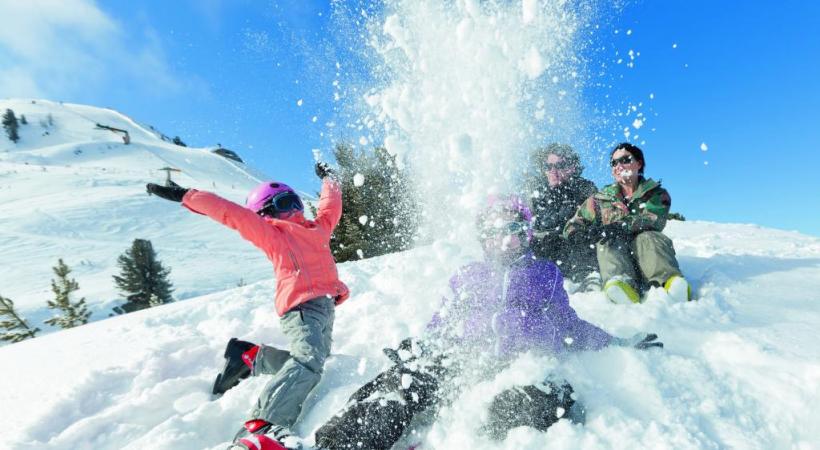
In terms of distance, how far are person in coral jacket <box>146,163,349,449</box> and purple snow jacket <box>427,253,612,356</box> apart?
0.95 metres

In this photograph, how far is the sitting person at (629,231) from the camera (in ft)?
13.5

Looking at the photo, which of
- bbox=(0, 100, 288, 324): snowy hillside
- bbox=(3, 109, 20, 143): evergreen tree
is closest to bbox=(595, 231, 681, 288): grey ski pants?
bbox=(0, 100, 288, 324): snowy hillside

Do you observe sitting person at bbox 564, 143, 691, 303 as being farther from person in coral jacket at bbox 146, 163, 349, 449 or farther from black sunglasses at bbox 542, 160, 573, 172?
person in coral jacket at bbox 146, 163, 349, 449

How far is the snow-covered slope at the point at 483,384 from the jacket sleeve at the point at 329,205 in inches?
43.0

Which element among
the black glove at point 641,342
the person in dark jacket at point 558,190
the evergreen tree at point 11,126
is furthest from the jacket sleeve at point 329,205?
the evergreen tree at point 11,126

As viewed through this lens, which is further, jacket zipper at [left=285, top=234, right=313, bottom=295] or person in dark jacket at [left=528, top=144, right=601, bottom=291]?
person in dark jacket at [left=528, top=144, right=601, bottom=291]

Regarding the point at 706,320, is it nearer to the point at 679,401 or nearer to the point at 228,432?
the point at 679,401

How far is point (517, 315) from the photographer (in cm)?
307

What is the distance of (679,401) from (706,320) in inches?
53.5

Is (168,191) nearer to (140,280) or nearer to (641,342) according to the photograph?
(641,342)

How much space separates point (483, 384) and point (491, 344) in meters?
0.30

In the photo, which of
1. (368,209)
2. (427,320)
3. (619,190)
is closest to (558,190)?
(619,190)

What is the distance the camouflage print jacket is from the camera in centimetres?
449

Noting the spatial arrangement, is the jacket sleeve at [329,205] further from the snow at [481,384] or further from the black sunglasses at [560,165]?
the black sunglasses at [560,165]
